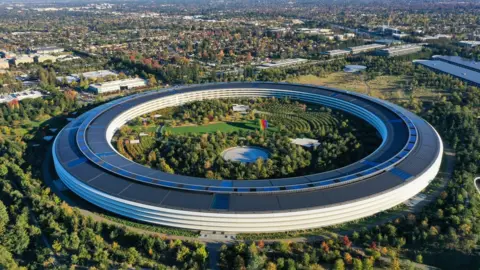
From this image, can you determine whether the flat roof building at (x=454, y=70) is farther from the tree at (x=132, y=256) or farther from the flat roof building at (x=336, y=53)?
the tree at (x=132, y=256)

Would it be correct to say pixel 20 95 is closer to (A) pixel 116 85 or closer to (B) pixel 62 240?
(A) pixel 116 85

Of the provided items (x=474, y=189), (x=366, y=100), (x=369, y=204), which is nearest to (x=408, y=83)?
(x=366, y=100)

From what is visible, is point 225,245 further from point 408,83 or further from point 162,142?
point 408,83

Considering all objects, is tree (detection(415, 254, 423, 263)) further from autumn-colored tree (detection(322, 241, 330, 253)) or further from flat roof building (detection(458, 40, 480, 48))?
flat roof building (detection(458, 40, 480, 48))

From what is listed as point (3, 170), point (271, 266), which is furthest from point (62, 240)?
point (271, 266)

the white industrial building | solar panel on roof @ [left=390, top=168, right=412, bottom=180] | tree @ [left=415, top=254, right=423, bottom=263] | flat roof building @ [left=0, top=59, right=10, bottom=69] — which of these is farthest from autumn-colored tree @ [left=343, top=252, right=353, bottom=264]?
flat roof building @ [left=0, top=59, right=10, bottom=69]

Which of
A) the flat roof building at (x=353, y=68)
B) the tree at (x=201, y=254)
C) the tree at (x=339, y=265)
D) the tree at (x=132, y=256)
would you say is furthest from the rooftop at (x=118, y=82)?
the tree at (x=339, y=265)

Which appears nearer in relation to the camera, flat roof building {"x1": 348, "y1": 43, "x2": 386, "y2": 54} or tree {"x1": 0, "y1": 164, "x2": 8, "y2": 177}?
tree {"x1": 0, "y1": 164, "x2": 8, "y2": 177}
